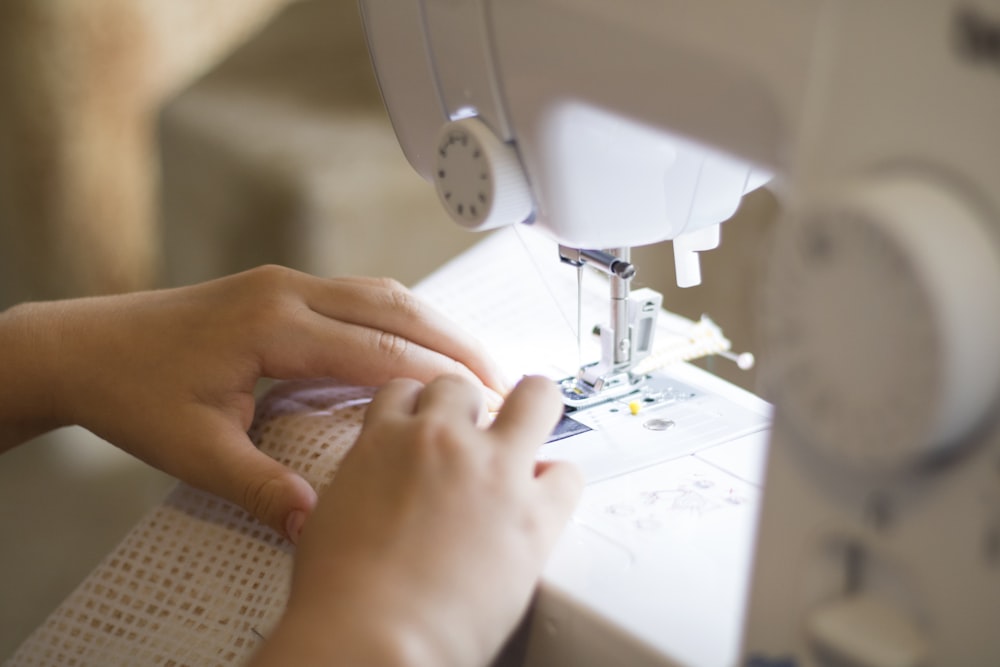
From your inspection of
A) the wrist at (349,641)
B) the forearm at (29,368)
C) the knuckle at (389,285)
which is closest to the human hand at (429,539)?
the wrist at (349,641)

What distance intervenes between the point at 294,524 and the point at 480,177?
0.25m

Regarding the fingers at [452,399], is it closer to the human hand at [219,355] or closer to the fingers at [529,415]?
the fingers at [529,415]

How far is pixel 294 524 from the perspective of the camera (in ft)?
2.22

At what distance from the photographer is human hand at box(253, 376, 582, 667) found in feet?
1.65

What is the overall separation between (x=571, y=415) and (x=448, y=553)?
0.96ft

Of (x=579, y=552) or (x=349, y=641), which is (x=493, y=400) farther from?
(x=349, y=641)

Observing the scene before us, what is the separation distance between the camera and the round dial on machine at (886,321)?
0.37 meters

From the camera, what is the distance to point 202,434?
2.44ft

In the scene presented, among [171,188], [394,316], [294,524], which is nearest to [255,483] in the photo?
[294,524]

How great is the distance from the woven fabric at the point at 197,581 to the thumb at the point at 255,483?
1.1 inches

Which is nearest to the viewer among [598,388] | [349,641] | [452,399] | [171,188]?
[349,641]

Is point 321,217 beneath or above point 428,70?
beneath

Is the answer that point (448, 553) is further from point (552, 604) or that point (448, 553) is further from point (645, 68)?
point (645, 68)

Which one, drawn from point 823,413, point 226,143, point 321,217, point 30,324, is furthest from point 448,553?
point 226,143
